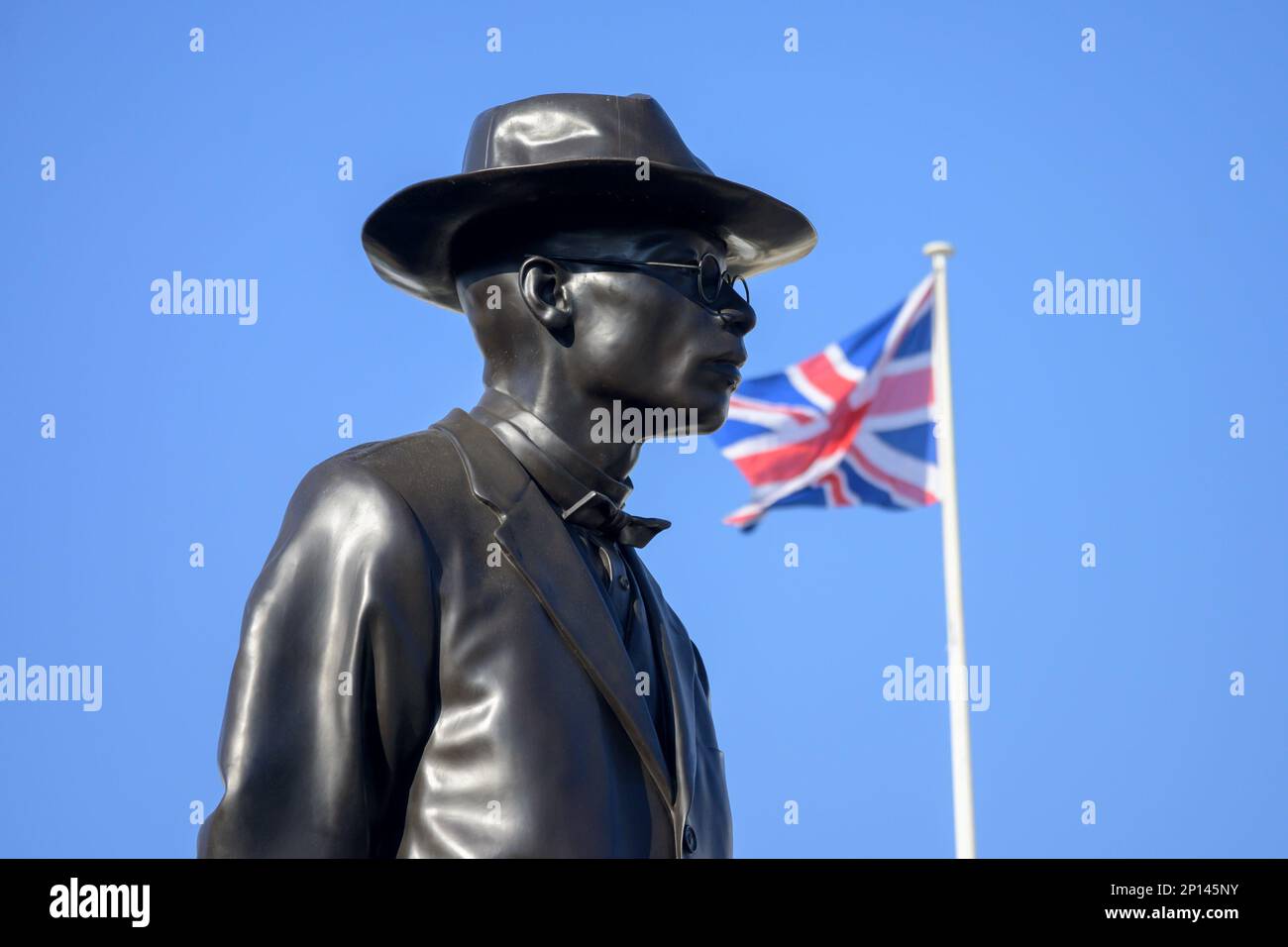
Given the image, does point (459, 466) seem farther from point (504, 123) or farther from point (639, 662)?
point (504, 123)

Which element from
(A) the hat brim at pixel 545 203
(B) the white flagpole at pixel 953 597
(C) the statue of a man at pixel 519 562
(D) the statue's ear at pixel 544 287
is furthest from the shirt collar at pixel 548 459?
(B) the white flagpole at pixel 953 597

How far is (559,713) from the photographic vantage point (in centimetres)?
412

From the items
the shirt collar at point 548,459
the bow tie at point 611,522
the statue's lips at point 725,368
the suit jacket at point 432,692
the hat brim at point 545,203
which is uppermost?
the hat brim at point 545,203

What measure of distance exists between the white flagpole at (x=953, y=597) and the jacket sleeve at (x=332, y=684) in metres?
9.70

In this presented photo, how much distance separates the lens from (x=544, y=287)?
4621 millimetres

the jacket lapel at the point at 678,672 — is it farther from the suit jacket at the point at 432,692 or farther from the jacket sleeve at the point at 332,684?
the jacket sleeve at the point at 332,684

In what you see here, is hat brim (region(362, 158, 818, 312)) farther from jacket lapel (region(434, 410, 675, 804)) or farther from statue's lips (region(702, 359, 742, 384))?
jacket lapel (region(434, 410, 675, 804))

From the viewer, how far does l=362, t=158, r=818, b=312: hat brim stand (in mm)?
4559

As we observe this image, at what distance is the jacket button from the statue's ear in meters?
1.26

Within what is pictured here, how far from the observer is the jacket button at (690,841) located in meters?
4.30

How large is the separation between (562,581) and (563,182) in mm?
1007
